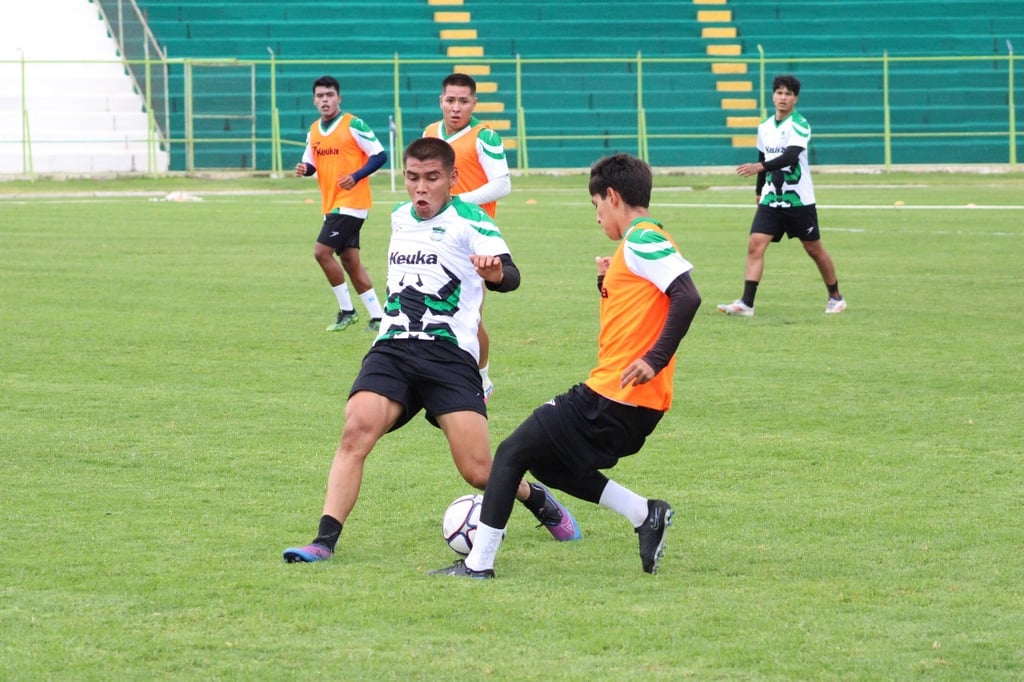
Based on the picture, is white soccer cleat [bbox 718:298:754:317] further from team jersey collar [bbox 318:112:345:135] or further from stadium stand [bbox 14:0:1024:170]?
stadium stand [bbox 14:0:1024:170]

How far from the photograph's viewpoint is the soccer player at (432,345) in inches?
234

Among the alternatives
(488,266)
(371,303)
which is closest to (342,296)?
(371,303)

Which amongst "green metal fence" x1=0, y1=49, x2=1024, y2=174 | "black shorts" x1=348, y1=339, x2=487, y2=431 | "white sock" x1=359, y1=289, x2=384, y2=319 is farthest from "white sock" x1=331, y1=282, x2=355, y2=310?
"green metal fence" x1=0, y1=49, x2=1024, y2=174

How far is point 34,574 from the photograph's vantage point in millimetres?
5551

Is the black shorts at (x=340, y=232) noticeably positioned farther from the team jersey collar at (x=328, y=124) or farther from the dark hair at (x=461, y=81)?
the dark hair at (x=461, y=81)

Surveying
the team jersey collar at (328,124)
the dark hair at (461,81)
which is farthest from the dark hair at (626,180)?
the team jersey collar at (328,124)

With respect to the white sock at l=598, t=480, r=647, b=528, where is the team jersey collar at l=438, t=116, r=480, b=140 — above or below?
above

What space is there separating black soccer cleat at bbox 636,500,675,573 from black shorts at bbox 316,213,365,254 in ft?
24.2

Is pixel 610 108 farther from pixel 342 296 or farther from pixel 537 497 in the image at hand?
pixel 537 497

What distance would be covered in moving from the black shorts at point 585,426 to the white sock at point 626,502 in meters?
0.20

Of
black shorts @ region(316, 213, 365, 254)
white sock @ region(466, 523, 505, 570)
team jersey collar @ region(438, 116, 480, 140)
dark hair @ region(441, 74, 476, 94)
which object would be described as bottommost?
white sock @ region(466, 523, 505, 570)

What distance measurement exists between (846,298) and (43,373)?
7.41 metres

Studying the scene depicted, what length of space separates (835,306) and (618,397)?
804 centimetres

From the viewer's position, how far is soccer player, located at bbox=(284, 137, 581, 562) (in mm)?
5949
